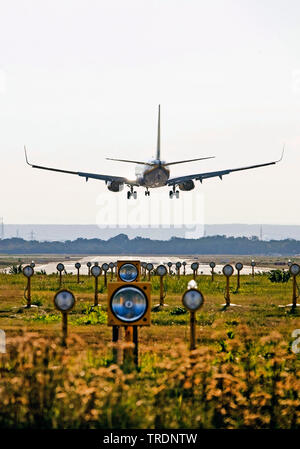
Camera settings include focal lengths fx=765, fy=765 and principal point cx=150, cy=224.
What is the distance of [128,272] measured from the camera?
16.4 meters

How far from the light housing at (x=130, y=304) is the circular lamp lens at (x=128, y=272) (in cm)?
538

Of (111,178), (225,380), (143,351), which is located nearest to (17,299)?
(143,351)

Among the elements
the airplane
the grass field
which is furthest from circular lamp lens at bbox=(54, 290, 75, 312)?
the airplane

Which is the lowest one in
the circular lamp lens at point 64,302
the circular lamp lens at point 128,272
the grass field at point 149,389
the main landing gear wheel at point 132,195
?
the grass field at point 149,389

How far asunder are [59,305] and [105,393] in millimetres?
3355

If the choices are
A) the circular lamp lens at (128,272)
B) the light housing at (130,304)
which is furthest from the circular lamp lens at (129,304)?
the circular lamp lens at (128,272)

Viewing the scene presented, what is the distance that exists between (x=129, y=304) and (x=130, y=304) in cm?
1

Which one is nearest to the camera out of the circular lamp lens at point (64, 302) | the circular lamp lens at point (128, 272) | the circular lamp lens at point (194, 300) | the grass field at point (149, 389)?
the grass field at point (149, 389)

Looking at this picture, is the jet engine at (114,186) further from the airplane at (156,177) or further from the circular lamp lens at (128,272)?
the circular lamp lens at (128,272)

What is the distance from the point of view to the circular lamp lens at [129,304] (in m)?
10.7

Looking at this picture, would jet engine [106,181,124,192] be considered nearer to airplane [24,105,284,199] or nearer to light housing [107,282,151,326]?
airplane [24,105,284,199]

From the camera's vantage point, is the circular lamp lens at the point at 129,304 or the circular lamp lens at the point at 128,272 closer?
the circular lamp lens at the point at 129,304

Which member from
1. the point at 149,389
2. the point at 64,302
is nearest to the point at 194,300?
the point at 149,389

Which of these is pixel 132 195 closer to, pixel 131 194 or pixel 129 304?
pixel 131 194
